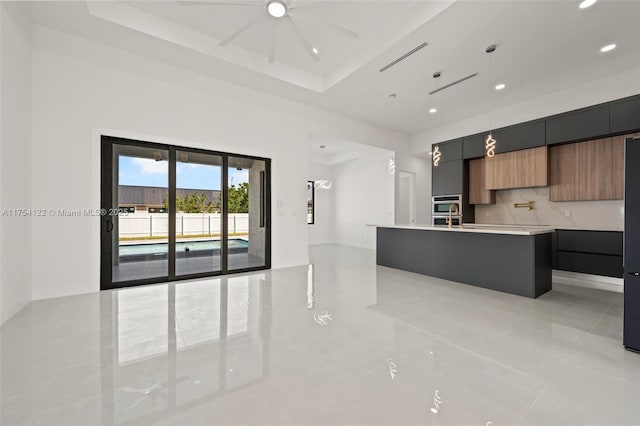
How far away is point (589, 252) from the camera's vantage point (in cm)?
428

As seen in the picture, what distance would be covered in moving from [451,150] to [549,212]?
7.80 ft

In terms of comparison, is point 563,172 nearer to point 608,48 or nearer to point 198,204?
point 608,48

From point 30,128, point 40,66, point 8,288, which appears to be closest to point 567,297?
point 8,288

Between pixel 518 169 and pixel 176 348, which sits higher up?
pixel 518 169

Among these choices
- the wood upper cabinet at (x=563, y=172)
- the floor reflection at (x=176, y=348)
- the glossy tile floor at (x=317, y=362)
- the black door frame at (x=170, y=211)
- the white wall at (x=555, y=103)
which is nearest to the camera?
the glossy tile floor at (x=317, y=362)

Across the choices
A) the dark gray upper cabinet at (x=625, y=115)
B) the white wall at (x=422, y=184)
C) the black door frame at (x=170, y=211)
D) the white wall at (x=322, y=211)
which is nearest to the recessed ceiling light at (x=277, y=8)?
the black door frame at (x=170, y=211)

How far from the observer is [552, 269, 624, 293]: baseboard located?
4031mm

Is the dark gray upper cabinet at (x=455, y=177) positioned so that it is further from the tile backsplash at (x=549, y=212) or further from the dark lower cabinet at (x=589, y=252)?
the dark lower cabinet at (x=589, y=252)

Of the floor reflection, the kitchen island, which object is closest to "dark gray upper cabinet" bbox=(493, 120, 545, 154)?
the kitchen island

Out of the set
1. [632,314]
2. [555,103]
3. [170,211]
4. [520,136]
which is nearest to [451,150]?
[520,136]

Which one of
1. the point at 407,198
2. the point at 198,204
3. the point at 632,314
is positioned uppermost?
the point at 407,198

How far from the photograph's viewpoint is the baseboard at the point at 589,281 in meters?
4.03

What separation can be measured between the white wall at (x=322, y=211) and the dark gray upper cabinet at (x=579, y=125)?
656 centimetres

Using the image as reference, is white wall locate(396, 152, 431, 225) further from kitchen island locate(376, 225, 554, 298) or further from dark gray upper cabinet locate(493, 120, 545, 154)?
kitchen island locate(376, 225, 554, 298)
